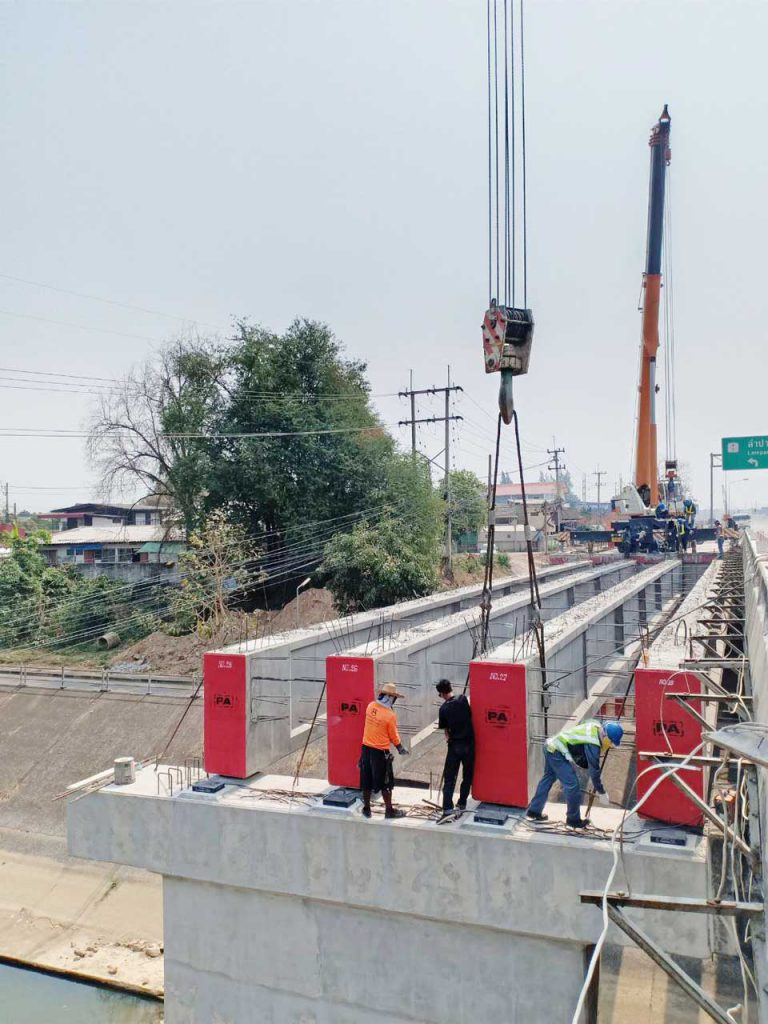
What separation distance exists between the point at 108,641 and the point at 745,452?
30.1m

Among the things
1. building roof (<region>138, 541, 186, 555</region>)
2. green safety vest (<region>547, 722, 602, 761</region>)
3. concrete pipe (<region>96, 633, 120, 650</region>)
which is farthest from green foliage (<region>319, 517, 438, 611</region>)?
green safety vest (<region>547, 722, 602, 761</region>)

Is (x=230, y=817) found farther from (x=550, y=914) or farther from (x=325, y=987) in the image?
(x=550, y=914)

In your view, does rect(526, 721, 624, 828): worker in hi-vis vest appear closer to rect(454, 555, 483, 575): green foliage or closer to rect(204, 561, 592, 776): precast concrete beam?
rect(204, 561, 592, 776): precast concrete beam

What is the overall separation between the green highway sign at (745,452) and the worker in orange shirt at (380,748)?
98.7 ft

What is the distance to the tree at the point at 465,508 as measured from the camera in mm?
47281

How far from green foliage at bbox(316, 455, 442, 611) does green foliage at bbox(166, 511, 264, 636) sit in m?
3.26

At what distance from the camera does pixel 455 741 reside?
8328 millimetres

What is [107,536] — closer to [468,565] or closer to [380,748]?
[468,565]

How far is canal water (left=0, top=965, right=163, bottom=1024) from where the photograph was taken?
11.6 meters

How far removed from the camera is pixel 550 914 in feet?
24.6

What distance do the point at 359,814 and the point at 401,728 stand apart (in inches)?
110

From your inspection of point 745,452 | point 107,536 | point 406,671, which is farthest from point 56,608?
point 745,452

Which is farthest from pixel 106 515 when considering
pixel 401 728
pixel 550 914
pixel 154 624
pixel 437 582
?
pixel 550 914

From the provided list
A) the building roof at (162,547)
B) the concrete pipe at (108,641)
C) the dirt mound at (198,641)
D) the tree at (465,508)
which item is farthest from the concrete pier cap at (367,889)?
the tree at (465,508)
